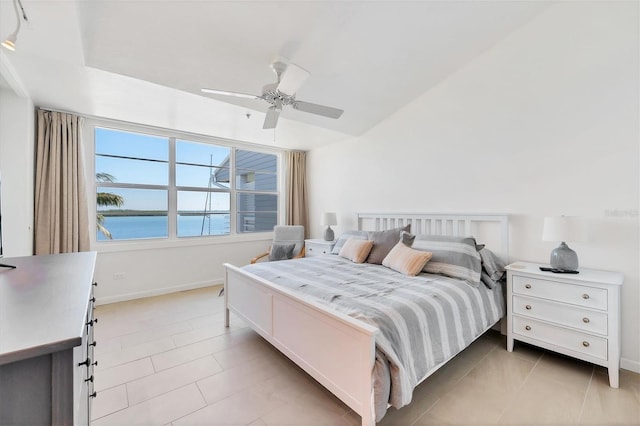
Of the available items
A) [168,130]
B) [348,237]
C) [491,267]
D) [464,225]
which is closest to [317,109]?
[348,237]

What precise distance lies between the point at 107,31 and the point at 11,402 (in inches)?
97.8

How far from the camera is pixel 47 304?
908mm

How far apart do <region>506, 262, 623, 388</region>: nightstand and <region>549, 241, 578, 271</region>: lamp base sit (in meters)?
0.09

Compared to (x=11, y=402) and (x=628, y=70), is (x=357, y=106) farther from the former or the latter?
(x=11, y=402)

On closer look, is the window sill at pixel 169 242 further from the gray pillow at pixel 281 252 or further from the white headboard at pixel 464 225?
the white headboard at pixel 464 225

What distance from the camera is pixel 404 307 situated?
Answer: 176cm

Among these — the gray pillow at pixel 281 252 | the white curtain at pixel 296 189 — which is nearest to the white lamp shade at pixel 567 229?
the gray pillow at pixel 281 252

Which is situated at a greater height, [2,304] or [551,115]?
[551,115]

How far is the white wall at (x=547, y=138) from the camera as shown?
7.29 feet

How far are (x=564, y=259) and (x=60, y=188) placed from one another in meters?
5.33

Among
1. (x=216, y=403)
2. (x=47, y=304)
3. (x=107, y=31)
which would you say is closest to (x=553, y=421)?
(x=216, y=403)

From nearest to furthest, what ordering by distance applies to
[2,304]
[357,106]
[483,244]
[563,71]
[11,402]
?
[11,402]
[2,304]
[563,71]
[483,244]
[357,106]

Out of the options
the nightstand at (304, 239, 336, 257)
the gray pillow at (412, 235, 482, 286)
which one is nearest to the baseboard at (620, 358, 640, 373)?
the gray pillow at (412, 235, 482, 286)

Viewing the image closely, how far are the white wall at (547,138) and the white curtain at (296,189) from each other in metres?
2.34
